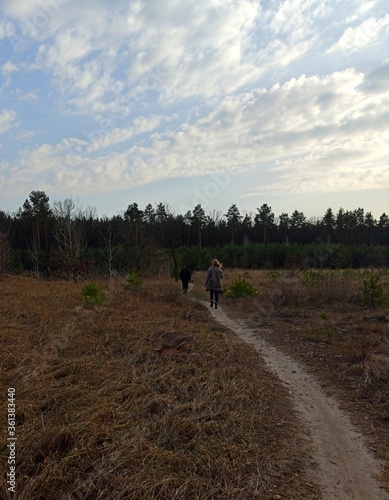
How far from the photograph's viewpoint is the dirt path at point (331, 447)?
11.4 feet

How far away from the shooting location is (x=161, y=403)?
4.70 meters

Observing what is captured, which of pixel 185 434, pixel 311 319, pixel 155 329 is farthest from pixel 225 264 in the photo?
pixel 185 434

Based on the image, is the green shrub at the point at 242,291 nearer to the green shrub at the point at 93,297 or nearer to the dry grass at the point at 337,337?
the dry grass at the point at 337,337

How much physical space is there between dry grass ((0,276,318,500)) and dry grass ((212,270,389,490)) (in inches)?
40.8

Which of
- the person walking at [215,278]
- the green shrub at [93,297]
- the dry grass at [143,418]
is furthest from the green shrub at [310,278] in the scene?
the dry grass at [143,418]

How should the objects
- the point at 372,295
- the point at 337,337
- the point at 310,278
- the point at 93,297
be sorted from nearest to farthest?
the point at 337,337
the point at 93,297
the point at 372,295
the point at 310,278

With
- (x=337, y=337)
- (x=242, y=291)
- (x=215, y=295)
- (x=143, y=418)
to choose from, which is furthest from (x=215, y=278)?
(x=143, y=418)

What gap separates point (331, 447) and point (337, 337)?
5.33 m

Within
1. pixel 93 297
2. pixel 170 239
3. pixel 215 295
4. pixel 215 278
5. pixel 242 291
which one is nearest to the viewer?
pixel 93 297

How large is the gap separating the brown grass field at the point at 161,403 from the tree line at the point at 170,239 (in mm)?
16946

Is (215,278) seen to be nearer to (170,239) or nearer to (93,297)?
(93,297)

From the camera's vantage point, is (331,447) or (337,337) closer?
(331,447)

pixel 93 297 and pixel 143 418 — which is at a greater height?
pixel 93 297

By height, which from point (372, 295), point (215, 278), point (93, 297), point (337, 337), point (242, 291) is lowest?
point (337, 337)
